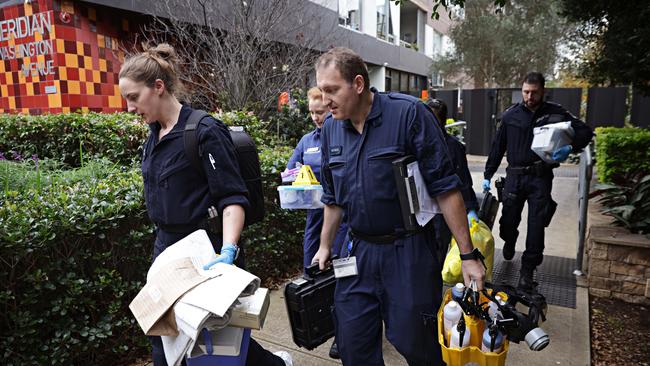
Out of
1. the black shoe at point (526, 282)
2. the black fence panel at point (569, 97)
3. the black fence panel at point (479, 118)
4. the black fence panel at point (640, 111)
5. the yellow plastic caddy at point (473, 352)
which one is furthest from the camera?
the black fence panel at point (479, 118)

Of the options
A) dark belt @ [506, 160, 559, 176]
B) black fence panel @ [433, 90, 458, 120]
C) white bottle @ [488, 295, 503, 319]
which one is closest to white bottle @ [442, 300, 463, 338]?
white bottle @ [488, 295, 503, 319]

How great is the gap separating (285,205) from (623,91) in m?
16.3

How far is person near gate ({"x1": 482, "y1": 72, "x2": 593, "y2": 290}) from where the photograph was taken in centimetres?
430

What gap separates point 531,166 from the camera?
433cm

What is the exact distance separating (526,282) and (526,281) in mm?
12

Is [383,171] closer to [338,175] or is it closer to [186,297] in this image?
[338,175]

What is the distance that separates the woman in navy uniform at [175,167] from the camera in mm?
2148

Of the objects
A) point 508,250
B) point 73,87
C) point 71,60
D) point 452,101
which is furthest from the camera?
point 452,101

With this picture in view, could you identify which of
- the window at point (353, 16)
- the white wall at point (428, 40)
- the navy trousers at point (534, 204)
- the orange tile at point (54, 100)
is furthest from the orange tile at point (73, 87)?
the white wall at point (428, 40)

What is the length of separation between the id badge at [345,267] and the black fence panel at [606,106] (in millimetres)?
16723

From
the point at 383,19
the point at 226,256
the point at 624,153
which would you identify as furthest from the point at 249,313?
the point at 383,19

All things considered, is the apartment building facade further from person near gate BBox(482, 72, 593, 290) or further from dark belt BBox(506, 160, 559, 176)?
dark belt BBox(506, 160, 559, 176)

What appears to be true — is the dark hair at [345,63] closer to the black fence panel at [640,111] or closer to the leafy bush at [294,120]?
the leafy bush at [294,120]

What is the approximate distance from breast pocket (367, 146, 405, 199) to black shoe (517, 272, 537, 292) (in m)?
2.69
